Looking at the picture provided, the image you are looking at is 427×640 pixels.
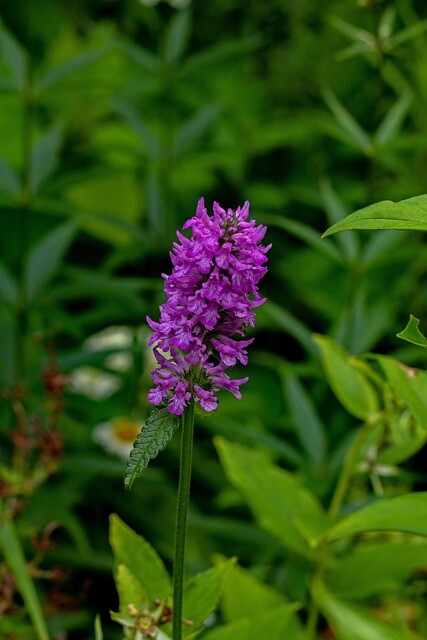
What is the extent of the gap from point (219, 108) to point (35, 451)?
664 millimetres

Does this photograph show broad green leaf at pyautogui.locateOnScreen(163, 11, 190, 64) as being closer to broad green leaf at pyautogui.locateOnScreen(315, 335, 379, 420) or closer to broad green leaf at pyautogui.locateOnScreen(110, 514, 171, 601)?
broad green leaf at pyautogui.locateOnScreen(315, 335, 379, 420)

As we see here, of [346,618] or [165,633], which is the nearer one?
→ [165,633]

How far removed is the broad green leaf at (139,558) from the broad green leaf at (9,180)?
0.80 meters

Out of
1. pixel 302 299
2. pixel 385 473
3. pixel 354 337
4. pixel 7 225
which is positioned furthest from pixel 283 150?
pixel 385 473

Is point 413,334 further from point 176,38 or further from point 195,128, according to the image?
point 176,38

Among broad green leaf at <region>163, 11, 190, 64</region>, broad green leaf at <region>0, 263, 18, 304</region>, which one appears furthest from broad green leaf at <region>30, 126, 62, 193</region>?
broad green leaf at <region>163, 11, 190, 64</region>

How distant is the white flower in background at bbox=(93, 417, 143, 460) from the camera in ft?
5.43

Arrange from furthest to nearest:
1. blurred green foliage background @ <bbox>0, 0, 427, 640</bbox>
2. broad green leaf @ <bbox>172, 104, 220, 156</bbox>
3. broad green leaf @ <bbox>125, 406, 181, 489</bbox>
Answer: broad green leaf @ <bbox>172, 104, 220, 156</bbox> → blurred green foliage background @ <bbox>0, 0, 427, 640</bbox> → broad green leaf @ <bbox>125, 406, 181, 489</bbox>

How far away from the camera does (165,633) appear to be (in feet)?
2.16

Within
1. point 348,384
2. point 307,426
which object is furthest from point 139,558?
point 307,426

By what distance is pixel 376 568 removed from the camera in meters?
0.93

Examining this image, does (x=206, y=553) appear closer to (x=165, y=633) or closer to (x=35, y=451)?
(x=35, y=451)

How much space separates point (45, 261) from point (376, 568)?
70 cm

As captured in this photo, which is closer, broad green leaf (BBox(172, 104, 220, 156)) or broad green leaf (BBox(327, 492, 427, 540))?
broad green leaf (BBox(327, 492, 427, 540))
